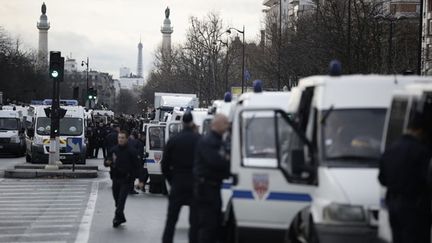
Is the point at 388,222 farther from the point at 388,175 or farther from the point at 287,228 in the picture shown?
the point at 287,228

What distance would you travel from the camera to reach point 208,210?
10539 mm

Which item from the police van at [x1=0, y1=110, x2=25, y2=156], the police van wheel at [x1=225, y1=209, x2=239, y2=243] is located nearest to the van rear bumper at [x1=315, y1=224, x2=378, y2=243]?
the police van wheel at [x1=225, y1=209, x2=239, y2=243]

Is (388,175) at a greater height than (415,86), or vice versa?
(415,86)

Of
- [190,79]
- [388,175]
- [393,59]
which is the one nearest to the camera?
[388,175]

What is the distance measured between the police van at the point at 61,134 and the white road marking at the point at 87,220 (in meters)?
13.7

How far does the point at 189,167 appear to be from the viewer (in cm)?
1175

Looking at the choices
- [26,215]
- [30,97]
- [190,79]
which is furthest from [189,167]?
[30,97]

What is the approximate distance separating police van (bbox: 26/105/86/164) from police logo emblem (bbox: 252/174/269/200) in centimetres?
2632

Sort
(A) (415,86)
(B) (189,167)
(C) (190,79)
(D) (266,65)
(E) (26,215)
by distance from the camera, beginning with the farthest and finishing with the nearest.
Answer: (C) (190,79), (D) (266,65), (E) (26,215), (B) (189,167), (A) (415,86)

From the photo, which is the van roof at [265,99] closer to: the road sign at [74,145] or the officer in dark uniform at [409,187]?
the officer in dark uniform at [409,187]

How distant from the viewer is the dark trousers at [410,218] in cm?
864

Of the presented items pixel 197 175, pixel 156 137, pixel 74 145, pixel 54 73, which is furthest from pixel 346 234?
pixel 74 145

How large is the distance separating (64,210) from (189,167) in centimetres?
824

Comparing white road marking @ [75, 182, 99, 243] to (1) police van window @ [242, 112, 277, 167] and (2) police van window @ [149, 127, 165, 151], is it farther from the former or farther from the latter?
(1) police van window @ [242, 112, 277, 167]
